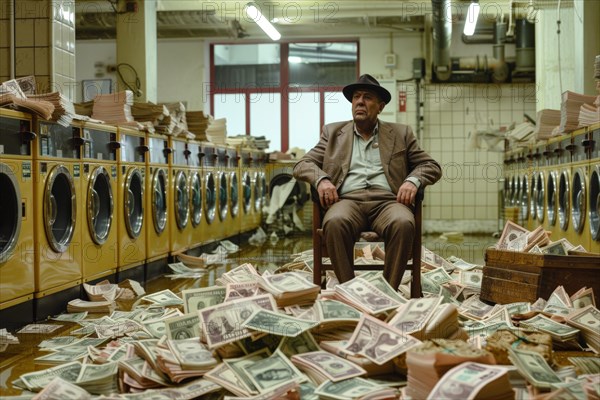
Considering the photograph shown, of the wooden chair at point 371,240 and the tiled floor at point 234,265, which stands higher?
the wooden chair at point 371,240

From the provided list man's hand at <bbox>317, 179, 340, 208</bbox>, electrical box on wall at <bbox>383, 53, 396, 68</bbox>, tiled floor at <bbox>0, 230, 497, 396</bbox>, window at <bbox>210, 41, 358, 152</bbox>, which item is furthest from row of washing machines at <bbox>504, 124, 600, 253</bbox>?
Answer: window at <bbox>210, 41, 358, 152</bbox>

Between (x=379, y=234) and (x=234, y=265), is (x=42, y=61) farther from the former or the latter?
(x=379, y=234)

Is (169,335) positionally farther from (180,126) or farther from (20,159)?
(180,126)

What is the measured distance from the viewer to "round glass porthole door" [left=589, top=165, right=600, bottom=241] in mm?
4980

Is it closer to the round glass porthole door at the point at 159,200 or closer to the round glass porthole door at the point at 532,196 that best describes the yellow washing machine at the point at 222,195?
the round glass porthole door at the point at 159,200

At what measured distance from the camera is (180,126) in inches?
256

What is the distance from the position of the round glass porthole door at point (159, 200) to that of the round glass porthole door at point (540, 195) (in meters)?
3.43

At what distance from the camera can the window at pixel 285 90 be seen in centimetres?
1195

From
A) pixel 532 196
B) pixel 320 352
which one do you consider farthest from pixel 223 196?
pixel 320 352

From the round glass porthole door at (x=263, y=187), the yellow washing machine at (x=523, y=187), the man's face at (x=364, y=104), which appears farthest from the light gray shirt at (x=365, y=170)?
the round glass porthole door at (x=263, y=187)

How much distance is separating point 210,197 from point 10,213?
3995 millimetres

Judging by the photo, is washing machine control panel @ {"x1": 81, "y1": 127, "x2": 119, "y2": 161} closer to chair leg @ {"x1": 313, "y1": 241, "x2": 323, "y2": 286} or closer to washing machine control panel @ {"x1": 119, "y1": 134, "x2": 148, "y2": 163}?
washing machine control panel @ {"x1": 119, "y1": 134, "x2": 148, "y2": 163}

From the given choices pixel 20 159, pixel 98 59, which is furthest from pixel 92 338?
pixel 98 59

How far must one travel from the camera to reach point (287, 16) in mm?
10312
